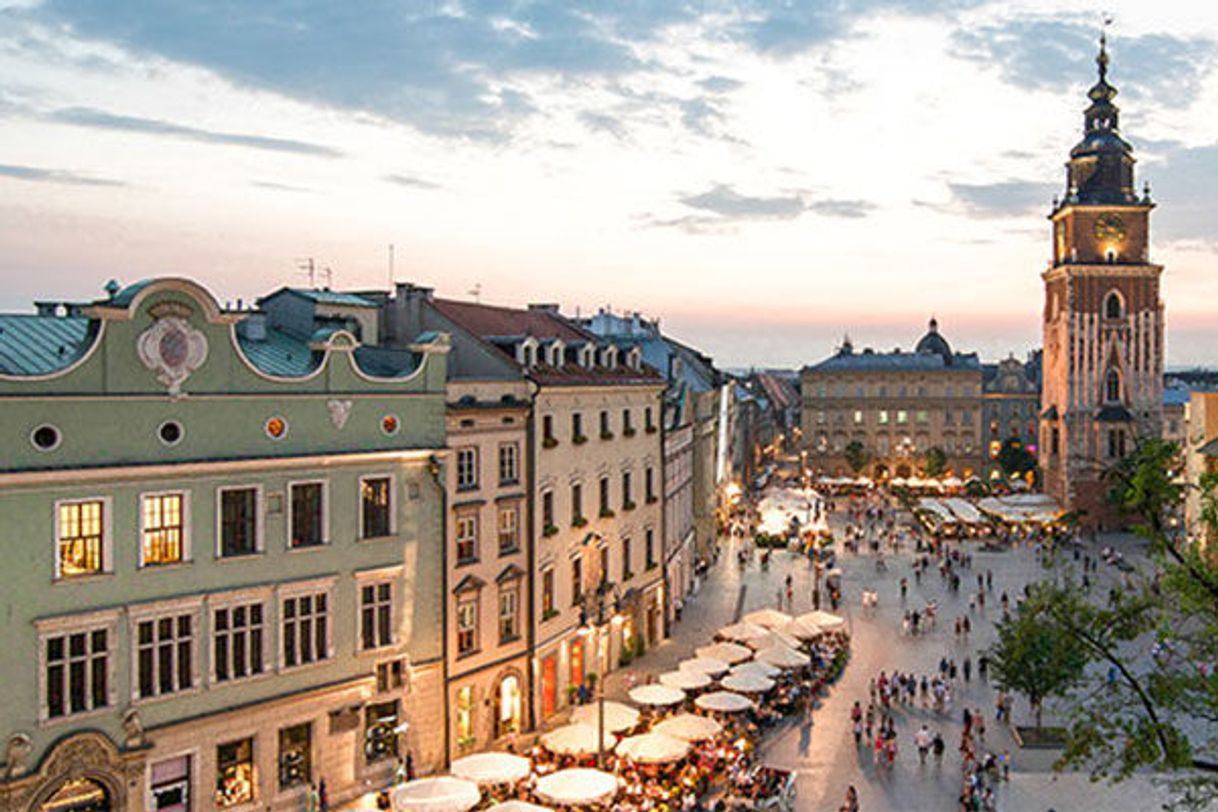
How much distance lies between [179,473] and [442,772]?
40.5ft

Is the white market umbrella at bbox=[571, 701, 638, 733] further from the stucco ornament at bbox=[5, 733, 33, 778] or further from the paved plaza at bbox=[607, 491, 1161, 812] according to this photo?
the stucco ornament at bbox=[5, 733, 33, 778]

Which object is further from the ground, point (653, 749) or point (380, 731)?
point (380, 731)

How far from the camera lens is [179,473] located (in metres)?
26.7

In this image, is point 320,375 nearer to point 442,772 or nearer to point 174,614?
point 174,614

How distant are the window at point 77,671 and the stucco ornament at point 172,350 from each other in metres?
5.95

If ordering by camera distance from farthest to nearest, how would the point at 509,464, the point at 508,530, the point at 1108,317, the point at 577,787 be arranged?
the point at 1108,317
the point at 509,464
the point at 508,530
the point at 577,787

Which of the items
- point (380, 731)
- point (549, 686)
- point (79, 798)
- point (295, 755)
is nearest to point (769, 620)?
point (549, 686)

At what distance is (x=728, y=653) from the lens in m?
42.6

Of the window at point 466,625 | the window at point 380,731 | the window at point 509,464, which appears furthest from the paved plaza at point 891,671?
the window at point 380,731

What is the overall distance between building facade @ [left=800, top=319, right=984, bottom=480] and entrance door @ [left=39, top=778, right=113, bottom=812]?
361 feet

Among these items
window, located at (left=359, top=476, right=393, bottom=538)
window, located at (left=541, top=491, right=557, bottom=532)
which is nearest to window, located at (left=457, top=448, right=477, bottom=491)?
window, located at (left=359, top=476, right=393, bottom=538)

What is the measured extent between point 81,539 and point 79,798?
229 inches

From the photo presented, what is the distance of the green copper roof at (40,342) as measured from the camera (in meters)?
25.1

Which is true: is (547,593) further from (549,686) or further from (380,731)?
(380,731)
